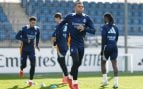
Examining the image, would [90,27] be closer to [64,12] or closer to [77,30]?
[77,30]

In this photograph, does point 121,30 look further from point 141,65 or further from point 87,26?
point 87,26

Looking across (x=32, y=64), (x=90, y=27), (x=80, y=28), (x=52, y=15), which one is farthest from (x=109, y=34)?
(x=52, y=15)

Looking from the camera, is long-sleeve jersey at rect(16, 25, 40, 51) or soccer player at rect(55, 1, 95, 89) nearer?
soccer player at rect(55, 1, 95, 89)

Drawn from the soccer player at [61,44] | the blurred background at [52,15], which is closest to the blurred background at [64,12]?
the blurred background at [52,15]

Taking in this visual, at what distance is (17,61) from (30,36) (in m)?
6.98

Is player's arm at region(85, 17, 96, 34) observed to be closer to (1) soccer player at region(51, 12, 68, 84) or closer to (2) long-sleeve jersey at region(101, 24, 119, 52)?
(2) long-sleeve jersey at region(101, 24, 119, 52)

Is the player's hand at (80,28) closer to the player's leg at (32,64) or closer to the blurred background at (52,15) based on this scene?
the player's leg at (32,64)

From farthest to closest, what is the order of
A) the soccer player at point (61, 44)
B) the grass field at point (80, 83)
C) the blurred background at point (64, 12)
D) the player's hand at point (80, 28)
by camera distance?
the blurred background at point (64, 12), the soccer player at point (61, 44), the grass field at point (80, 83), the player's hand at point (80, 28)

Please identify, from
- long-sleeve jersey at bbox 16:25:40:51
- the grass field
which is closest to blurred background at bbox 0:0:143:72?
the grass field

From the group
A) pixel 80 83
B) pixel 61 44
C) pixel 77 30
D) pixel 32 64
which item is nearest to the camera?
pixel 77 30

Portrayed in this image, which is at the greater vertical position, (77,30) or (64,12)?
(64,12)

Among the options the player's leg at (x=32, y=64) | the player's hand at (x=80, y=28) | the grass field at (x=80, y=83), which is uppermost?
the player's hand at (x=80, y=28)

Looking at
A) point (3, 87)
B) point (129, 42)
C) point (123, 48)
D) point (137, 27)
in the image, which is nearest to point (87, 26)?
point (3, 87)

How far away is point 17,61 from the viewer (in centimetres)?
2039
